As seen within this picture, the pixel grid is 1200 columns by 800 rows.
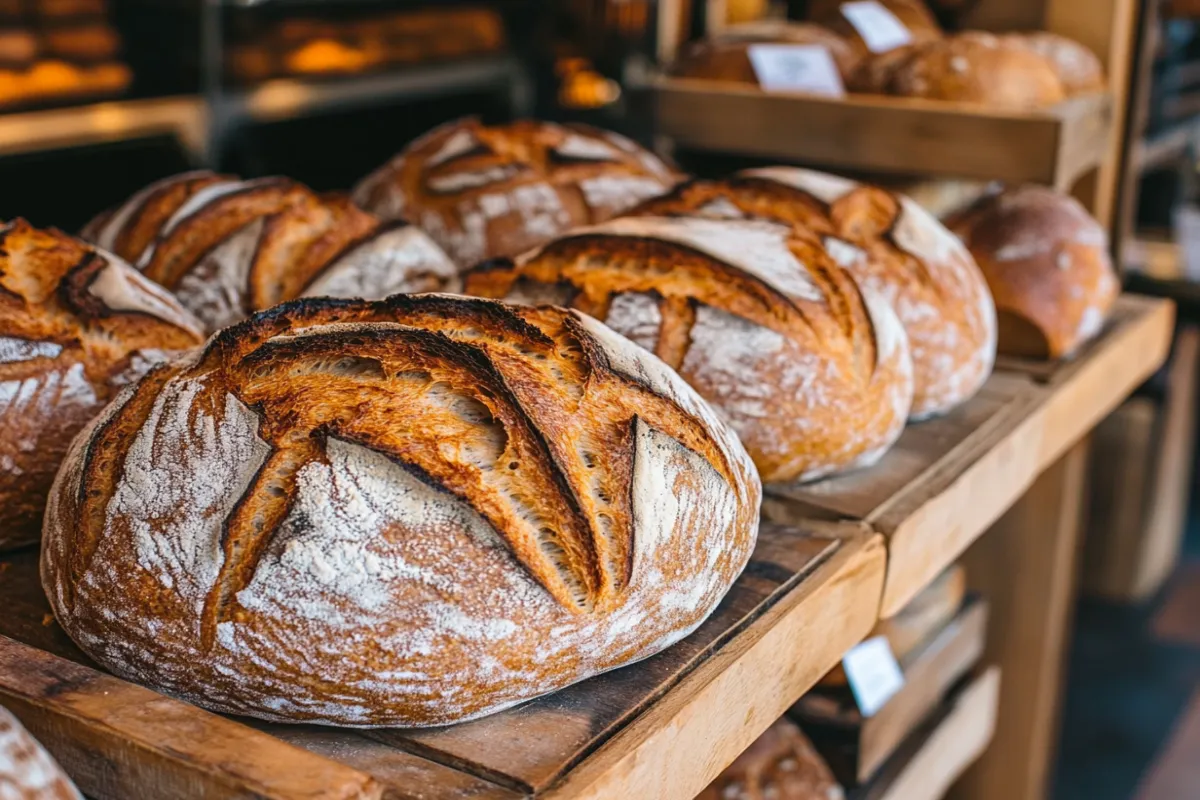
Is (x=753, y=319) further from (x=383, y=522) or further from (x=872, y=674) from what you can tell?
(x=872, y=674)

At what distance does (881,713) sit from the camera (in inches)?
73.9

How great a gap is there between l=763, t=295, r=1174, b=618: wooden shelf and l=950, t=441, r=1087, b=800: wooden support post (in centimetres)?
33

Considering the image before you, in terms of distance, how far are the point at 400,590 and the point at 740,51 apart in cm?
160

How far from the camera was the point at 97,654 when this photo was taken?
3.36 feet

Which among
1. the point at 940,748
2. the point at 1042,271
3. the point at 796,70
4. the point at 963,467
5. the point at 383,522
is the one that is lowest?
the point at 940,748

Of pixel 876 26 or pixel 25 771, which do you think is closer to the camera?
pixel 25 771

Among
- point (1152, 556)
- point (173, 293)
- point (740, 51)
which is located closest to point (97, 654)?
point (173, 293)

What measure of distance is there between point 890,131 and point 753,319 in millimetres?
Answer: 860

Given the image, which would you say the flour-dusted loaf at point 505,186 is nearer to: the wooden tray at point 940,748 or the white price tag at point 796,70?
the white price tag at point 796,70

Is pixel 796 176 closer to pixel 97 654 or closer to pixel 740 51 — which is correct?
pixel 740 51

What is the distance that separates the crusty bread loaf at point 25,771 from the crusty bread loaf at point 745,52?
1.78m

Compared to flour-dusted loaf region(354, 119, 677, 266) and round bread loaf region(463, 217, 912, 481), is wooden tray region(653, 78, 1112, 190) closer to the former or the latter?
flour-dusted loaf region(354, 119, 677, 266)

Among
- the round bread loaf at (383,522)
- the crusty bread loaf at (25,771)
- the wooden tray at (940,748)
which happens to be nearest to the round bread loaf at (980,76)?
the wooden tray at (940,748)

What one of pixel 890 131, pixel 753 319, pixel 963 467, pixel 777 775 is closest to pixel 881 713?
pixel 777 775
